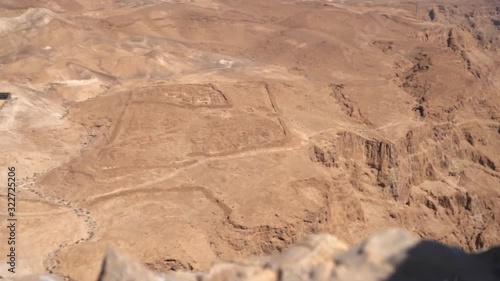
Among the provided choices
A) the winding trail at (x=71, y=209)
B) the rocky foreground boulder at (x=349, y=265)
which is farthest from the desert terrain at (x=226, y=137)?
the rocky foreground boulder at (x=349, y=265)

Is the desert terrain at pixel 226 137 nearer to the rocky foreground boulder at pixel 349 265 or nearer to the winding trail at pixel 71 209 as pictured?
the winding trail at pixel 71 209

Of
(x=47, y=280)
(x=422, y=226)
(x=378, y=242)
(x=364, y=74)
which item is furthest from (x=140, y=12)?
(x=378, y=242)

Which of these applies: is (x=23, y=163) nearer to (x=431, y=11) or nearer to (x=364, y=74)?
(x=364, y=74)

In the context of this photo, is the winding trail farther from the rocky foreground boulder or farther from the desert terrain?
the rocky foreground boulder

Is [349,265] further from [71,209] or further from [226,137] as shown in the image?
[226,137]

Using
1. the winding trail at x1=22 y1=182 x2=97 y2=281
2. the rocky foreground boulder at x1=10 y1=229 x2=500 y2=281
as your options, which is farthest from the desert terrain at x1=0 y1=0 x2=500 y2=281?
the rocky foreground boulder at x1=10 y1=229 x2=500 y2=281

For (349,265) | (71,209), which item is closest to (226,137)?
(71,209)
